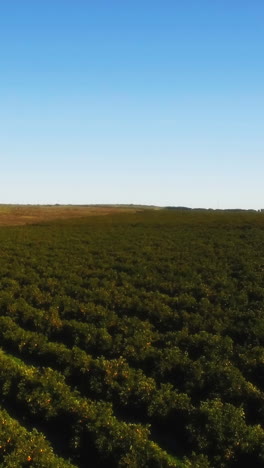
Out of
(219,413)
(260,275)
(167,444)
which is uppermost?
(260,275)

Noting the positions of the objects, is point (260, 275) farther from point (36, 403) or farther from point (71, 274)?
point (36, 403)

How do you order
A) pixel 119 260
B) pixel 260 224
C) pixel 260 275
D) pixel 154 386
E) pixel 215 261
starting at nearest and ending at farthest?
pixel 154 386 → pixel 260 275 → pixel 215 261 → pixel 119 260 → pixel 260 224

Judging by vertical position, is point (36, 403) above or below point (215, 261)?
below

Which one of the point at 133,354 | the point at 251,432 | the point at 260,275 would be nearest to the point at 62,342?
the point at 133,354

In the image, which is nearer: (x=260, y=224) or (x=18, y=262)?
(x=18, y=262)

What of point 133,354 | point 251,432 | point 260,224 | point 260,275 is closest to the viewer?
point 251,432

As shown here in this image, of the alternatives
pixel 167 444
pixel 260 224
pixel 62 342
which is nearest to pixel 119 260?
pixel 62 342
